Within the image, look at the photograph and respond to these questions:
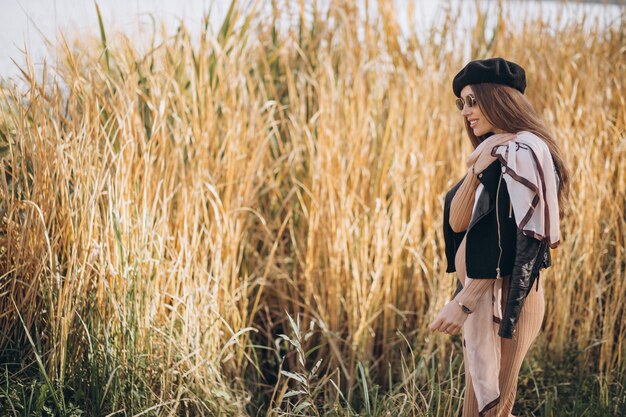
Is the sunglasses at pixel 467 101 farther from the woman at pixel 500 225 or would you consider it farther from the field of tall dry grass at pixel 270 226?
the field of tall dry grass at pixel 270 226

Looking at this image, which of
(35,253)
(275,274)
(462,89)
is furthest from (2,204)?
(462,89)

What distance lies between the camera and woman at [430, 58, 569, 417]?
6.41 ft

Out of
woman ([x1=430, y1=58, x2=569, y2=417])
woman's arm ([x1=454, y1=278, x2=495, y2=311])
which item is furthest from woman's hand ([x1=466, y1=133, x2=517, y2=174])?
woman's arm ([x1=454, y1=278, x2=495, y2=311])

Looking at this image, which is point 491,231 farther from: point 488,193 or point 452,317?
point 452,317

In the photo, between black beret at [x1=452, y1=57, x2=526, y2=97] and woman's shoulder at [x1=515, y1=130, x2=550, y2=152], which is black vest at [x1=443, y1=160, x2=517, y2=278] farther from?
black beret at [x1=452, y1=57, x2=526, y2=97]

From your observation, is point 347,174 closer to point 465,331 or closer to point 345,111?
point 345,111

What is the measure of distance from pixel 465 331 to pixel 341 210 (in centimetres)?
132

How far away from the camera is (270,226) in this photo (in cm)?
360

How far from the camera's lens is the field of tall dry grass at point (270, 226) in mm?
2695

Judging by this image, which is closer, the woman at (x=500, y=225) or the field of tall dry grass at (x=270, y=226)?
the woman at (x=500, y=225)

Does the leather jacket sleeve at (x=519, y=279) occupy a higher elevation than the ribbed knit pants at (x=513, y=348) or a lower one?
higher

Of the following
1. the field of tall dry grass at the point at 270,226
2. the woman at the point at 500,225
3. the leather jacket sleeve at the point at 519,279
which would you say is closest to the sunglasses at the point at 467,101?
Answer: the woman at the point at 500,225

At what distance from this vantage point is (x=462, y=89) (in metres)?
2.12

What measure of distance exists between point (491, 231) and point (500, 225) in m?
0.04
